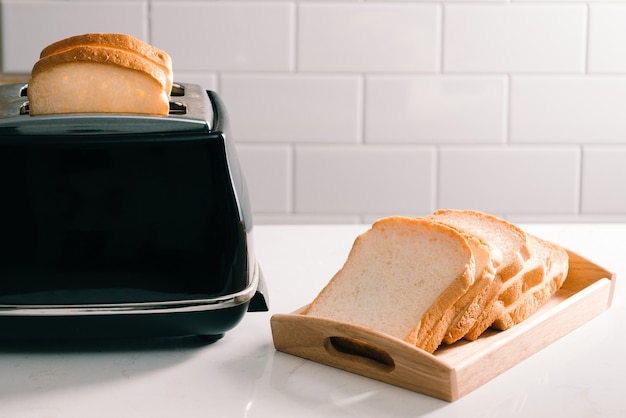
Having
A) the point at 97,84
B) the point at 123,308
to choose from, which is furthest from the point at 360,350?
the point at 97,84

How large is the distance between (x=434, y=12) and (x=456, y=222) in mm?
1210

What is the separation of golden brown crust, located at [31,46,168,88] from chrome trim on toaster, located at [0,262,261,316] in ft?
0.64

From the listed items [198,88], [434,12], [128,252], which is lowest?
[128,252]

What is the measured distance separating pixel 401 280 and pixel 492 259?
0.09 metres

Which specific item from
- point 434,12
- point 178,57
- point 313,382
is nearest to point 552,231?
point 313,382

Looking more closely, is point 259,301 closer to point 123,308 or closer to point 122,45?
point 123,308

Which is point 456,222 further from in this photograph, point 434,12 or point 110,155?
point 434,12

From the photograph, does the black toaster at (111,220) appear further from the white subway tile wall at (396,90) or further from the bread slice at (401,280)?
the white subway tile wall at (396,90)

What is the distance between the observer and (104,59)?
2.32ft

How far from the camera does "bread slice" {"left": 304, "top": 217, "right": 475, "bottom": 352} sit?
70 cm

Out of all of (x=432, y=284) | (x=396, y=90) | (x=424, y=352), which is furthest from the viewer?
(x=396, y=90)

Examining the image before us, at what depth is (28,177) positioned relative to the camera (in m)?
0.65

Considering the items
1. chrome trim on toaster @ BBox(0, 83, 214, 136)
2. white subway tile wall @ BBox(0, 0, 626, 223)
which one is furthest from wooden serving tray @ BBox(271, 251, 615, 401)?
white subway tile wall @ BBox(0, 0, 626, 223)

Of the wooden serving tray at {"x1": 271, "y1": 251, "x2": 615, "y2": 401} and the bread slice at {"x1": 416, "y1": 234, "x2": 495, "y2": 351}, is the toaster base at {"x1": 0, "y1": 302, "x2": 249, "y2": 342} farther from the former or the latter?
the bread slice at {"x1": 416, "y1": 234, "x2": 495, "y2": 351}
